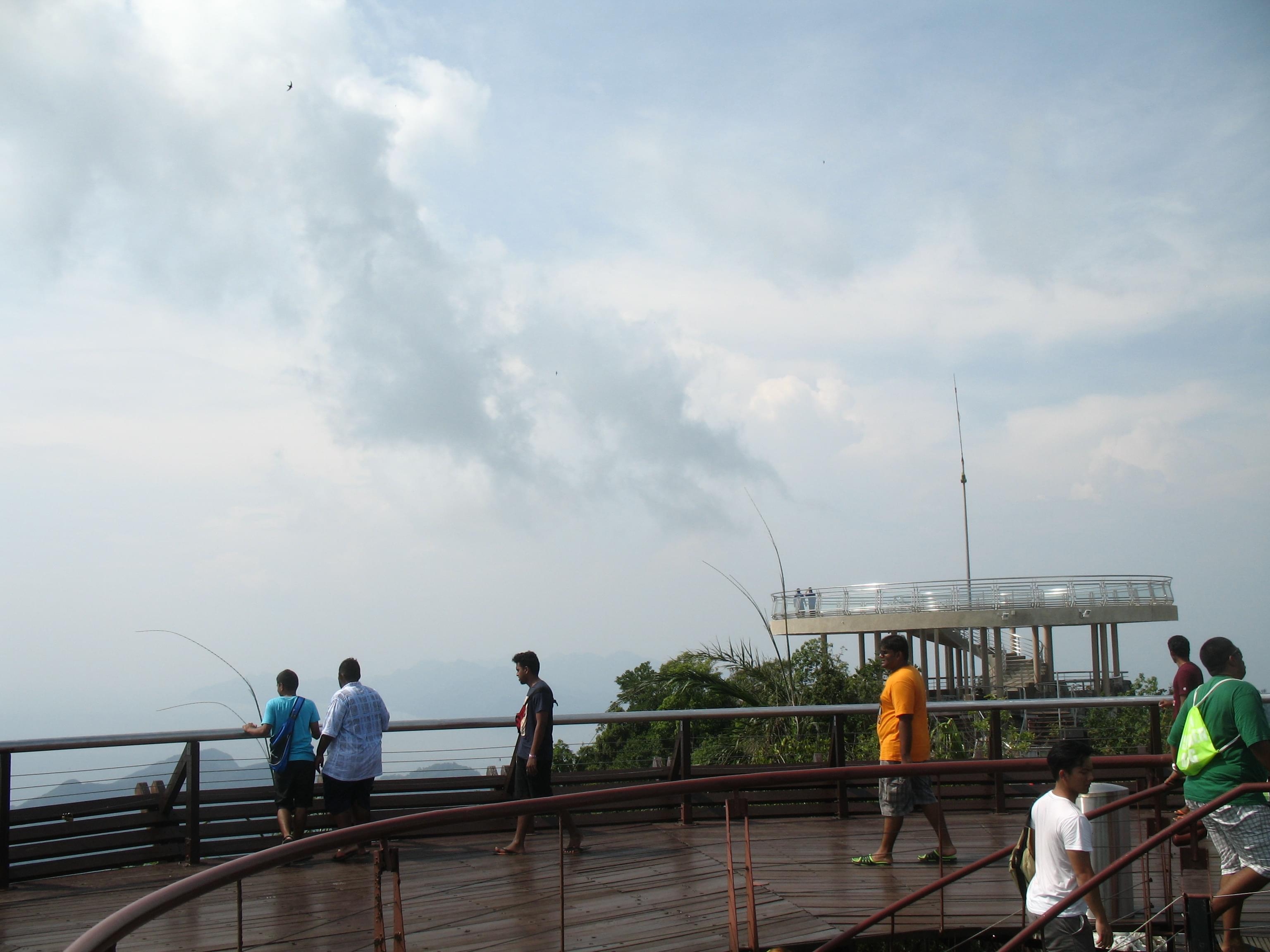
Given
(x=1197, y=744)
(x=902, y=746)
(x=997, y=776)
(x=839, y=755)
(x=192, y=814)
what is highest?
(x=1197, y=744)

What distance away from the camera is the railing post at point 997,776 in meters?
8.94

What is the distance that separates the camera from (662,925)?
5730 millimetres

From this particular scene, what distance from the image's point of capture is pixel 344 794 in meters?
7.45

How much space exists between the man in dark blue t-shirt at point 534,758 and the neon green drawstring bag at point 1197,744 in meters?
3.93

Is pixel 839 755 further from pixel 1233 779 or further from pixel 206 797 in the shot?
pixel 206 797

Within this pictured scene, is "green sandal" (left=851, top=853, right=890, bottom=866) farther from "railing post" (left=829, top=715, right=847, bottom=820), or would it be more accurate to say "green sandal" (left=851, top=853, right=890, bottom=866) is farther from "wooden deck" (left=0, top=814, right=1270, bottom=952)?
"railing post" (left=829, top=715, right=847, bottom=820)

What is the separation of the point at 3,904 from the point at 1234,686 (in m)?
7.04

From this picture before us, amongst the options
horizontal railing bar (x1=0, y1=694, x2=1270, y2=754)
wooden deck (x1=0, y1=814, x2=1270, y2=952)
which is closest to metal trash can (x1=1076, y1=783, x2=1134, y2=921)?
wooden deck (x1=0, y1=814, x2=1270, y2=952)

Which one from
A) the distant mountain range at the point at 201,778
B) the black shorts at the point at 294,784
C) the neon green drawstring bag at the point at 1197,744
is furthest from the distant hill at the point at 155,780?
Result: the neon green drawstring bag at the point at 1197,744

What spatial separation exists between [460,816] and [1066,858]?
104 inches

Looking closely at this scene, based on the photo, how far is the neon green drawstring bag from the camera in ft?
17.3

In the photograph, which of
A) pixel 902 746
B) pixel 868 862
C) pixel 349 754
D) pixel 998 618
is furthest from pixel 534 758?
pixel 998 618

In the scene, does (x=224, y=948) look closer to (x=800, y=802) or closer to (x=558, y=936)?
(x=558, y=936)

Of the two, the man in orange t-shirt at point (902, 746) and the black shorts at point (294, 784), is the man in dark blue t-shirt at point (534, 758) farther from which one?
the man in orange t-shirt at point (902, 746)
